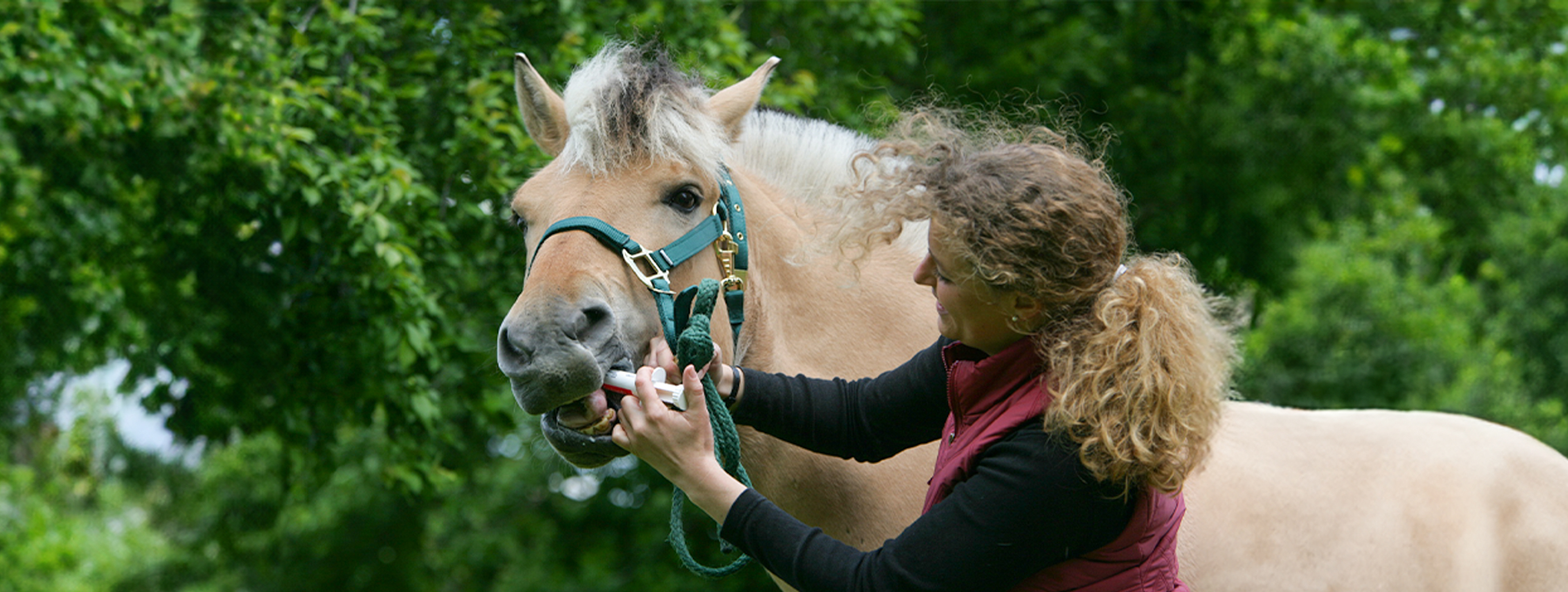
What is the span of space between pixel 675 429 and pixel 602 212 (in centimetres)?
63

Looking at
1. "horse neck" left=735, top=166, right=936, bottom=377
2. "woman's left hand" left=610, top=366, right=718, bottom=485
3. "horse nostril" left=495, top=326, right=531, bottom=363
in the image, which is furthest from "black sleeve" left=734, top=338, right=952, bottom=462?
"horse nostril" left=495, top=326, right=531, bottom=363

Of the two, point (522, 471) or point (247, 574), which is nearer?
point (522, 471)

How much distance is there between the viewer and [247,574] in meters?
12.3

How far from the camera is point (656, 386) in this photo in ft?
6.48

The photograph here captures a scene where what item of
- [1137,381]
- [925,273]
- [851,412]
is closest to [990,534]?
[1137,381]

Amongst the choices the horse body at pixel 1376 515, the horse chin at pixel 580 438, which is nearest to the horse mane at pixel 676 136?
the horse chin at pixel 580 438

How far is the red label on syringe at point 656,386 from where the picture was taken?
196cm

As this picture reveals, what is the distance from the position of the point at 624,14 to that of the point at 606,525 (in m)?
6.17

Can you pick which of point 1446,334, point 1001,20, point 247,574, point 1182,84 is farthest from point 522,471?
point 1446,334

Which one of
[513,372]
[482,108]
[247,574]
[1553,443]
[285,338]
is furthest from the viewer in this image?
[247,574]

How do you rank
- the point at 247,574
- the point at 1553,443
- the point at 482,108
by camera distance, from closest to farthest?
the point at 482,108 → the point at 1553,443 → the point at 247,574

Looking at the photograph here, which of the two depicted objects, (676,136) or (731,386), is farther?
(676,136)

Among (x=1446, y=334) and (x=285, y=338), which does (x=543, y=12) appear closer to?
(x=285, y=338)

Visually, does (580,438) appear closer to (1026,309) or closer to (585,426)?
(585,426)
